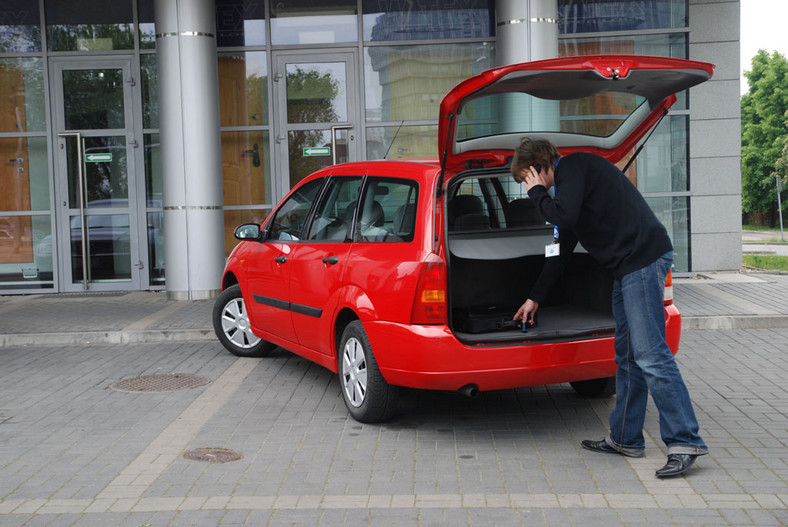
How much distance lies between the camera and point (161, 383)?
755 centimetres

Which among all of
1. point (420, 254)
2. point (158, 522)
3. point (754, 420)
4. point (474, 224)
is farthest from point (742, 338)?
point (158, 522)

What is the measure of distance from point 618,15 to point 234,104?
5.96m

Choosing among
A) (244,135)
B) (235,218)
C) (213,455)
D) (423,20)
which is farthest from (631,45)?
(213,455)

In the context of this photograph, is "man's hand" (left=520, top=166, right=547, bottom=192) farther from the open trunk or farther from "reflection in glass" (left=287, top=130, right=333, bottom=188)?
"reflection in glass" (left=287, top=130, right=333, bottom=188)

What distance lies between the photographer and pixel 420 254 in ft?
18.3

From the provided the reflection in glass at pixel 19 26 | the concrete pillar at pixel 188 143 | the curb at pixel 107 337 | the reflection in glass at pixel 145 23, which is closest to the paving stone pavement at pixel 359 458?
the curb at pixel 107 337

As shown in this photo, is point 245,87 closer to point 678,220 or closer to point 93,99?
point 93,99

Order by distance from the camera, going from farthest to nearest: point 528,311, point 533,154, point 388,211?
point 388,211, point 528,311, point 533,154

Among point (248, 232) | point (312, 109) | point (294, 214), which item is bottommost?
point (248, 232)

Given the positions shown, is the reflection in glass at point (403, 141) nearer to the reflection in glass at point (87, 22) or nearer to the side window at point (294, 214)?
the reflection in glass at point (87, 22)

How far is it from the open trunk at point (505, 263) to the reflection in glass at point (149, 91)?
9.04m

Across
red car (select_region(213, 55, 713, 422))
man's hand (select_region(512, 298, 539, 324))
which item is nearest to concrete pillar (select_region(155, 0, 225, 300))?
red car (select_region(213, 55, 713, 422))

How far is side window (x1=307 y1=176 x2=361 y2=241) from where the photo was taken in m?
6.52

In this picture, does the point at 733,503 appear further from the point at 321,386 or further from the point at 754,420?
the point at 321,386
